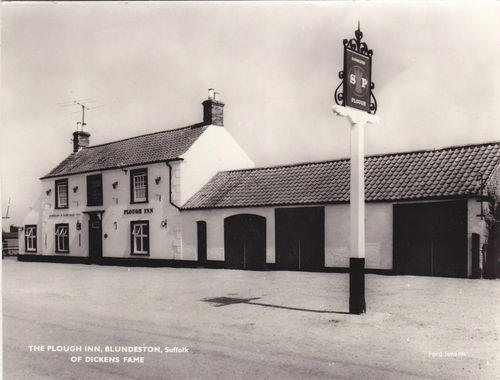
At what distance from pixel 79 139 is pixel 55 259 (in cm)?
727

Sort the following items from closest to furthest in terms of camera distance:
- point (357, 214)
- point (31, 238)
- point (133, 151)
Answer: point (357, 214), point (133, 151), point (31, 238)

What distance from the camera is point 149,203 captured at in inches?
914

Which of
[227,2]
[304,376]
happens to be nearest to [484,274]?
[304,376]

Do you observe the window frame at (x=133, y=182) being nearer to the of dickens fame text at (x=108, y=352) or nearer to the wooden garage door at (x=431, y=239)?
the wooden garage door at (x=431, y=239)

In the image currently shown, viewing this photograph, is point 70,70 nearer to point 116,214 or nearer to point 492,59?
point 492,59

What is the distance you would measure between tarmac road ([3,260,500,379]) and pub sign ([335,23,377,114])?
393 centimetres

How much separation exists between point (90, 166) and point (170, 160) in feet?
21.4

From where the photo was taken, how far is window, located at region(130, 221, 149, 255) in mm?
23344

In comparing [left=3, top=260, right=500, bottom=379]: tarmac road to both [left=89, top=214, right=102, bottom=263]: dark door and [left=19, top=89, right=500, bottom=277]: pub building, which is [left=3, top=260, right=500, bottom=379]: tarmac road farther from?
[left=89, top=214, right=102, bottom=263]: dark door

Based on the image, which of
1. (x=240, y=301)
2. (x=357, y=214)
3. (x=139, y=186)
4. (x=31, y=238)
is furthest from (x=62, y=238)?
(x=357, y=214)

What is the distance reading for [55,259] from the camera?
27.5m

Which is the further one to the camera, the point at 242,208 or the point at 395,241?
the point at 242,208

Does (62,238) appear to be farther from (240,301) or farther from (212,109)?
(240,301)

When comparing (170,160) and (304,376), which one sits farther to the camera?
(170,160)
